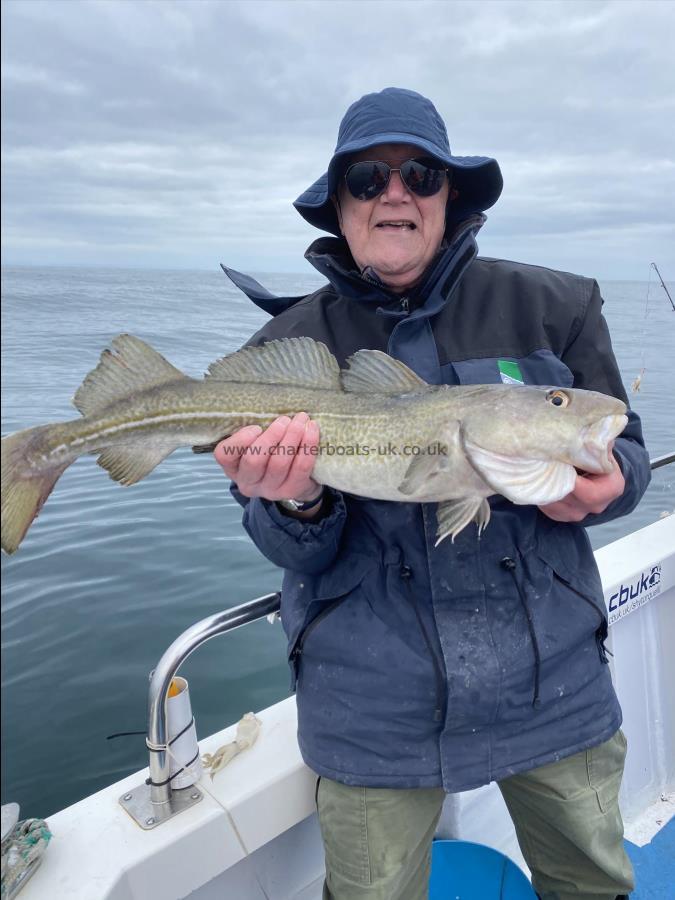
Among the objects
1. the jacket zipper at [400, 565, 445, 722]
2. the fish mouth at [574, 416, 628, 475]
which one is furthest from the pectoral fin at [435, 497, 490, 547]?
the fish mouth at [574, 416, 628, 475]

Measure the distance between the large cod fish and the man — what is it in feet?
0.39

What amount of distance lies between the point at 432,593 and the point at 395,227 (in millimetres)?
1606

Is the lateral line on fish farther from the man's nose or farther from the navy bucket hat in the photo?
the navy bucket hat

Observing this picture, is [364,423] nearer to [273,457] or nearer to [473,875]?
[273,457]

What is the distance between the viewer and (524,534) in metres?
2.50

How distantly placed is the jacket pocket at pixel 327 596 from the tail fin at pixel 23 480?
1063 mm

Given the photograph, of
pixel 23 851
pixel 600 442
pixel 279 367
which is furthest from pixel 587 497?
pixel 23 851

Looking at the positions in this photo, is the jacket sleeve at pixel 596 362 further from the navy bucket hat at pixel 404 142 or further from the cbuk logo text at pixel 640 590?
the cbuk logo text at pixel 640 590

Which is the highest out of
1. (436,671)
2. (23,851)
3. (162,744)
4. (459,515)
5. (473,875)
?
(459,515)

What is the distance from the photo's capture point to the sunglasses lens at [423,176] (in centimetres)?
280

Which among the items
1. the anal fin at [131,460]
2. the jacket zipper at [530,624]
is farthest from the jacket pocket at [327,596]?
Answer: the anal fin at [131,460]

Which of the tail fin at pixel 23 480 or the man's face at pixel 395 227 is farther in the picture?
the man's face at pixel 395 227

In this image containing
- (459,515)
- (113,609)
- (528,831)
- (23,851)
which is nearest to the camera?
(23,851)

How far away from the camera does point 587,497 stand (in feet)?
7.73
